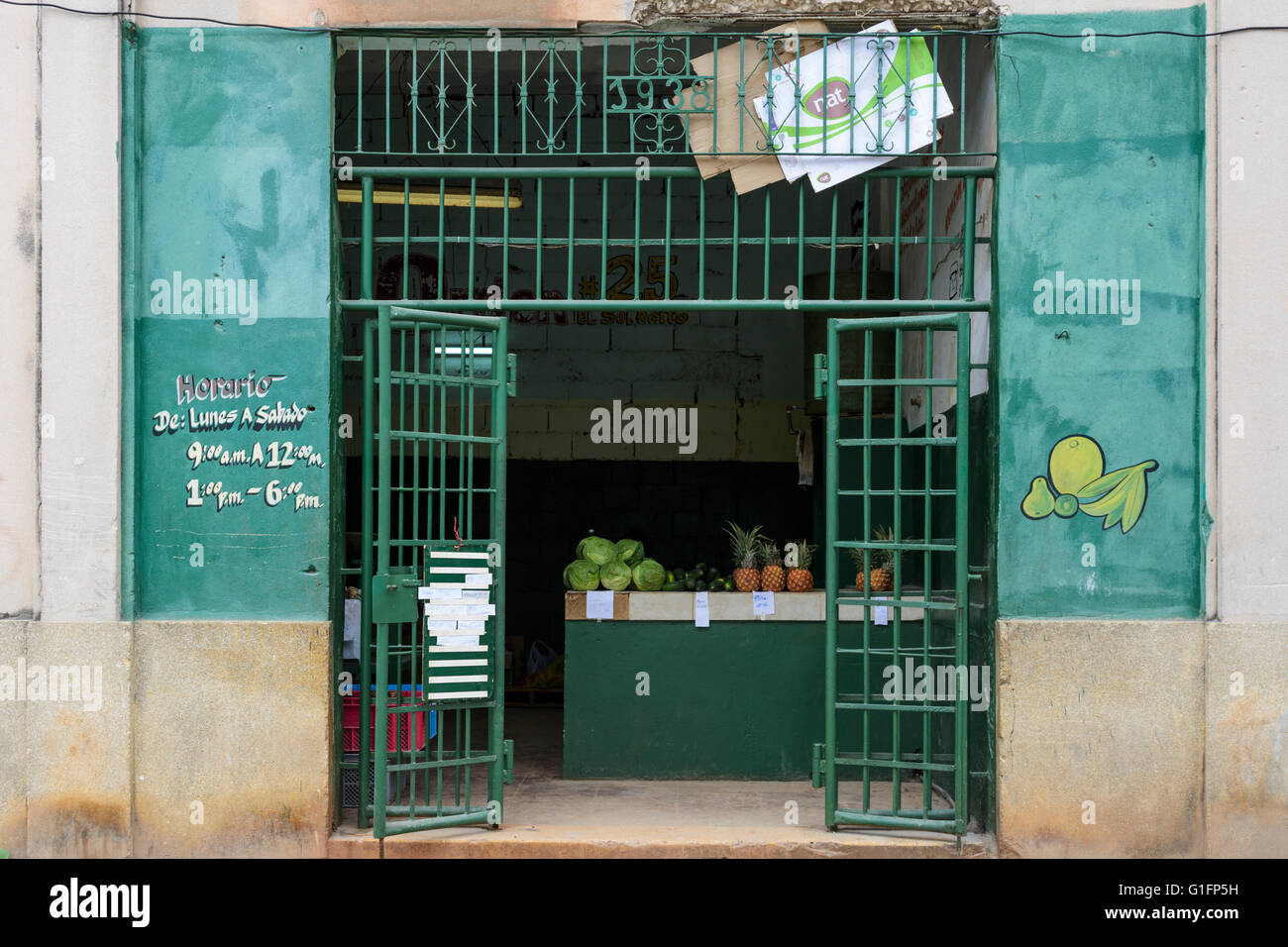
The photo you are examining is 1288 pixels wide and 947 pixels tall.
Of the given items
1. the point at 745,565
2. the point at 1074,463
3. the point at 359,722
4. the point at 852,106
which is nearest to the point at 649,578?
the point at 745,565

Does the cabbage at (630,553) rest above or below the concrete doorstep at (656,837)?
above

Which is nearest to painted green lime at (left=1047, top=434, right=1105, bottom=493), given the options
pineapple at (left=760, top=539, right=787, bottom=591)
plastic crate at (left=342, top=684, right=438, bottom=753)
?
pineapple at (left=760, top=539, right=787, bottom=591)

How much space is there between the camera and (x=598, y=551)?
8.66 metres

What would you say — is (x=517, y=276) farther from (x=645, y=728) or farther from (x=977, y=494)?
(x=977, y=494)

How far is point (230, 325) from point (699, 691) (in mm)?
3873

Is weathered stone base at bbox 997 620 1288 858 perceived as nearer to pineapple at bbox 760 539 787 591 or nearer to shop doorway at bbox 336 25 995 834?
shop doorway at bbox 336 25 995 834

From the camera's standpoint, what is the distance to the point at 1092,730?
6.49 meters

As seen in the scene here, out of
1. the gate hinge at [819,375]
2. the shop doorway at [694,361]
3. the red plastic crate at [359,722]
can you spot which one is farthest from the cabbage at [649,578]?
the gate hinge at [819,375]

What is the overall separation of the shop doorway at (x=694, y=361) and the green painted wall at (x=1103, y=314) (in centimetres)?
26

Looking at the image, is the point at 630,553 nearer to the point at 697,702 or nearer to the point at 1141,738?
the point at 697,702

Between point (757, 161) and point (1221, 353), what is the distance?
2.73 metres

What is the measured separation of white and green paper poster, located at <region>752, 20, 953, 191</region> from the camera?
680 centimetres

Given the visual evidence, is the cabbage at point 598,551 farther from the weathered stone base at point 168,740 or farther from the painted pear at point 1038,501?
the painted pear at point 1038,501

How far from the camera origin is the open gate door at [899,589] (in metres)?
6.62
